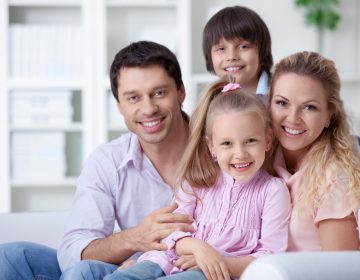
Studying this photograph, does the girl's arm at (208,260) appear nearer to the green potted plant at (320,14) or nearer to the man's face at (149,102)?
the man's face at (149,102)

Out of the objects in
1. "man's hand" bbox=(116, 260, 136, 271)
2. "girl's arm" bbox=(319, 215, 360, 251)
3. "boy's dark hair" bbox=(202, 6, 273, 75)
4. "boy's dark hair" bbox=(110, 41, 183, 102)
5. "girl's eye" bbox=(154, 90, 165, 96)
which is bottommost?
"man's hand" bbox=(116, 260, 136, 271)

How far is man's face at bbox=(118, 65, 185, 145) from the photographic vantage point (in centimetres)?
204

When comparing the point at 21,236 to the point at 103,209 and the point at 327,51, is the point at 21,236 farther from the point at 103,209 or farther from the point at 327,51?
the point at 327,51

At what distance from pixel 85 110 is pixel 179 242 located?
2.64m

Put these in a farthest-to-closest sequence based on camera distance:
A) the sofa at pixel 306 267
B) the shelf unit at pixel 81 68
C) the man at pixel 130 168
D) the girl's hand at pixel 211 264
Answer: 1. the shelf unit at pixel 81 68
2. the man at pixel 130 168
3. the girl's hand at pixel 211 264
4. the sofa at pixel 306 267

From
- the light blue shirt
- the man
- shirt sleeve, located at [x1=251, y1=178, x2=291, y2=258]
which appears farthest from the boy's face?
shirt sleeve, located at [x1=251, y1=178, x2=291, y2=258]

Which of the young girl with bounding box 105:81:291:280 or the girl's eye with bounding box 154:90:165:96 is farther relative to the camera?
the girl's eye with bounding box 154:90:165:96

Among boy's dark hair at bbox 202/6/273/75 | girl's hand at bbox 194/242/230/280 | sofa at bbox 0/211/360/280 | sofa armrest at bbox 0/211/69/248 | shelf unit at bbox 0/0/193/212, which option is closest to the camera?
sofa at bbox 0/211/360/280

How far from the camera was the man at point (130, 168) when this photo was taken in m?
2.01

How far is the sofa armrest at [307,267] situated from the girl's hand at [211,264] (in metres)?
0.40

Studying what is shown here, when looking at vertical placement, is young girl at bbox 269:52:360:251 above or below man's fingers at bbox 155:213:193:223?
above

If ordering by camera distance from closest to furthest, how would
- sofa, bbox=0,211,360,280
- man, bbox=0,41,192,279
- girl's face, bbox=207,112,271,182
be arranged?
sofa, bbox=0,211,360,280 → girl's face, bbox=207,112,271,182 → man, bbox=0,41,192,279

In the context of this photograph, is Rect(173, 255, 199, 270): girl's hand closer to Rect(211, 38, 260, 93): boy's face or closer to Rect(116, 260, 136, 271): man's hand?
Rect(116, 260, 136, 271): man's hand

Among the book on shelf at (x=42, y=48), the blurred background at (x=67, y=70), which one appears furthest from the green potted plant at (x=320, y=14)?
the book on shelf at (x=42, y=48)
